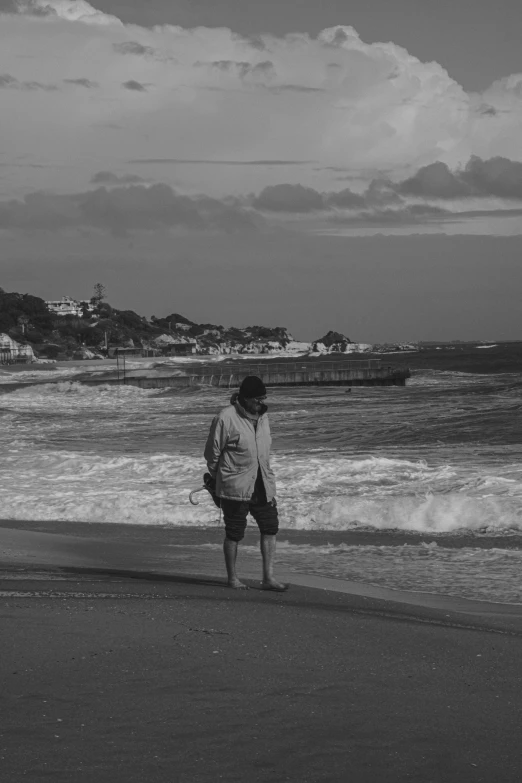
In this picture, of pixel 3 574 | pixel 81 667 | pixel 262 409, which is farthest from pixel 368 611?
pixel 3 574

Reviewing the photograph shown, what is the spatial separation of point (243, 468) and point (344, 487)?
7.81m

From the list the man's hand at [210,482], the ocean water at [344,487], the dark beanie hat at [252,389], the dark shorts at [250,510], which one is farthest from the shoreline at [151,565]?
the dark beanie hat at [252,389]

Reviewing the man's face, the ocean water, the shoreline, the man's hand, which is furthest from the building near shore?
the man's face

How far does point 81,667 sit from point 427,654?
207cm

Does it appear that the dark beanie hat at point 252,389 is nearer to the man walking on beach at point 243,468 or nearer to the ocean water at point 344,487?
the man walking on beach at point 243,468

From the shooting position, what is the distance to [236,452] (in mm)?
7379

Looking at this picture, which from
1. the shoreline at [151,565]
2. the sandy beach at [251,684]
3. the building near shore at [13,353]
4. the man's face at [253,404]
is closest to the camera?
the sandy beach at [251,684]

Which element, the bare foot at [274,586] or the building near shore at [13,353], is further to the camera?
the building near shore at [13,353]

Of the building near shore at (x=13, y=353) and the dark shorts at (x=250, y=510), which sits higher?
the building near shore at (x=13, y=353)

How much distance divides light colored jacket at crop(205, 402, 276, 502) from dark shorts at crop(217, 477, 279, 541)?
0.21ft

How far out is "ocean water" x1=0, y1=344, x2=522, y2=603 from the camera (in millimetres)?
9817

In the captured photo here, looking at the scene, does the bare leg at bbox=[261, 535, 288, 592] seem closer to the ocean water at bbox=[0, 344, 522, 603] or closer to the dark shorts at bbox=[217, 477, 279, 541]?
the dark shorts at bbox=[217, 477, 279, 541]

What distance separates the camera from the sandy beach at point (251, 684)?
392cm

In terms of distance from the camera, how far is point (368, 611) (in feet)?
22.3
